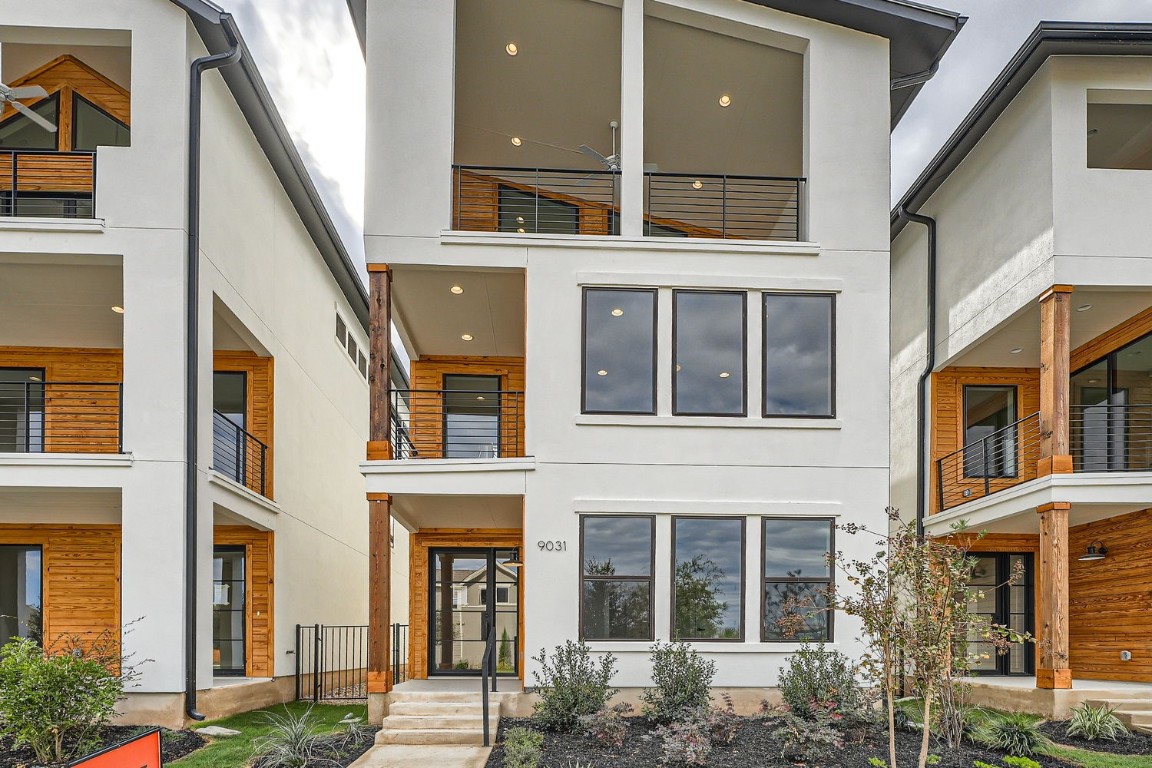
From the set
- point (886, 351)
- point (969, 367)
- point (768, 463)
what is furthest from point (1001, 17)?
point (768, 463)

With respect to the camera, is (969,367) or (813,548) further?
(969,367)

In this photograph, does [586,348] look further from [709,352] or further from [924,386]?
[924,386]

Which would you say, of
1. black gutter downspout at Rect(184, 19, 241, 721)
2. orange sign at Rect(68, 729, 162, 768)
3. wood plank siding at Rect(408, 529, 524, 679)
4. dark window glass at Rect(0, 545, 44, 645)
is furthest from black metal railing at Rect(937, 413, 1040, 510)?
dark window glass at Rect(0, 545, 44, 645)

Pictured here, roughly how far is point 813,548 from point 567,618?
3.42m

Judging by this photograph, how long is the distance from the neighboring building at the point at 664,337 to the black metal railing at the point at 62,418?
5.01 metres

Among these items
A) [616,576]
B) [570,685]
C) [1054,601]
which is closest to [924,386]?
[1054,601]

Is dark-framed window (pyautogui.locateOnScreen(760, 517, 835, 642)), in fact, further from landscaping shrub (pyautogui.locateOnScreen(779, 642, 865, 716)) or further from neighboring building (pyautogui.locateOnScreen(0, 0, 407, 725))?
neighboring building (pyautogui.locateOnScreen(0, 0, 407, 725))

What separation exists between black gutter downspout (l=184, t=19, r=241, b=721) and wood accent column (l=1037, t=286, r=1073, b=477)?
39.1 feet

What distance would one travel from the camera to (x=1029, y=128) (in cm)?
1308

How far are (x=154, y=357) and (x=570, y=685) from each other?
22.2ft

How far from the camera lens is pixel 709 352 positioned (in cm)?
1194

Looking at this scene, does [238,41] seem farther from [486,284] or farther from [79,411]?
[79,411]

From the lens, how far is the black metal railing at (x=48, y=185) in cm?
1261

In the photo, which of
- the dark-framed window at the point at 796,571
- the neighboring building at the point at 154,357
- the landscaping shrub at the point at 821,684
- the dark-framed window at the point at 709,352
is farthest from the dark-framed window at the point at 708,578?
the neighboring building at the point at 154,357
